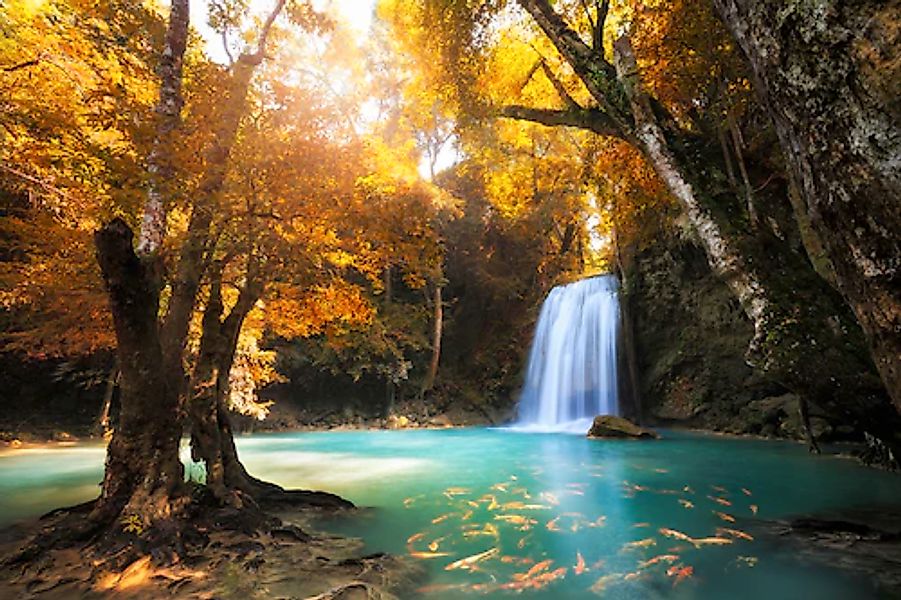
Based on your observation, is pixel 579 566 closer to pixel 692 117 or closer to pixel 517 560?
pixel 517 560

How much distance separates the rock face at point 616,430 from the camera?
14750mm

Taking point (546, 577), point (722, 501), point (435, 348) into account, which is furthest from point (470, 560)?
point (435, 348)

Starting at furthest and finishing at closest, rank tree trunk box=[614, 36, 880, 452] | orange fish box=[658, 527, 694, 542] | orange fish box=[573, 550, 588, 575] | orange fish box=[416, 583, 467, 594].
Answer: orange fish box=[658, 527, 694, 542]
orange fish box=[573, 550, 588, 575]
orange fish box=[416, 583, 467, 594]
tree trunk box=[614, 36, 880, 452]

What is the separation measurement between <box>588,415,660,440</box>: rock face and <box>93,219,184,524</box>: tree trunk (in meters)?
12.9

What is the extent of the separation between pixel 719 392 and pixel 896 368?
16573mm

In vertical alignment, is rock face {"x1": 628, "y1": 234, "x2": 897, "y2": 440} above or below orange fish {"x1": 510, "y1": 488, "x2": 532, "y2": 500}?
above

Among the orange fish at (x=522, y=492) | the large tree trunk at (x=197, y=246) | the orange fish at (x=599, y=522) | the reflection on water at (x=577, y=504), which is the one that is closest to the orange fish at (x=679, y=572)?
the reflection on water at (x=577, y=504)

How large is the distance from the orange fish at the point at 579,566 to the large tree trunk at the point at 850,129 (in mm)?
3233

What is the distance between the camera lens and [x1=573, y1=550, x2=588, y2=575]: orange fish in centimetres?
441

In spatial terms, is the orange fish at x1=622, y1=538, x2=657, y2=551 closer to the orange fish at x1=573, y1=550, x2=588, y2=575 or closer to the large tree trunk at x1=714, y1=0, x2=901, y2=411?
the orange fish at x1=573, y1=550, x2=588, y2=575

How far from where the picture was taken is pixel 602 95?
5.45 meters

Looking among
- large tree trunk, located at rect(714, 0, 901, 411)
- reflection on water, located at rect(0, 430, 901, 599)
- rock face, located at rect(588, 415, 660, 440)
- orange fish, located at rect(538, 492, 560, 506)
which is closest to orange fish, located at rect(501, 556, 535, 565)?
reflection on water, located at rect(0, 430, 901, 599)

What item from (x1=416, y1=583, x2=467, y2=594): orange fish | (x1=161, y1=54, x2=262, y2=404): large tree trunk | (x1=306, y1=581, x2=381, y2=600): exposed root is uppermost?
(x1=161, y1=54, x2=262, y2=404): large tree trunk

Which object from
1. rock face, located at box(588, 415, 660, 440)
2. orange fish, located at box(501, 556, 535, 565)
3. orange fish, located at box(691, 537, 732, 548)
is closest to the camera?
orange fish, located at box(501, 556, 535, 565)
